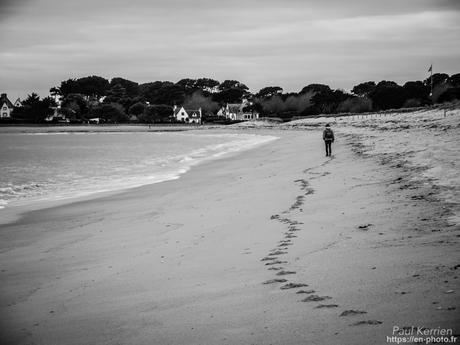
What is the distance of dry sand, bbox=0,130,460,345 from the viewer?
4.13 m

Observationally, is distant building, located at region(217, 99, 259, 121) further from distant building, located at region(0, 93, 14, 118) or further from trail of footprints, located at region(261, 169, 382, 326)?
trail of footprints, located at region(261, 169, 382, 326)

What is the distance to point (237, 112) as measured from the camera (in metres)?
141

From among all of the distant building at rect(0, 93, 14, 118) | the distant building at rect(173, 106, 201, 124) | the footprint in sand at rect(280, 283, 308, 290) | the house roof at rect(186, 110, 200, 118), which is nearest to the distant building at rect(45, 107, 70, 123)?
the distant building at rect(0, 93, 14, 118)

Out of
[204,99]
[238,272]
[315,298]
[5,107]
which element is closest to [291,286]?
[315,298]

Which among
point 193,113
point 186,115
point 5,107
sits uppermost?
point 5,107

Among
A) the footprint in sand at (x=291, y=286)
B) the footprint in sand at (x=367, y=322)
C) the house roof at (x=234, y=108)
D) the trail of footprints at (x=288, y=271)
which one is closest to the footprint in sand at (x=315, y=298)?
the trail of footprints at (x=288, y=271)

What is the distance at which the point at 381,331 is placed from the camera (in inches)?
147

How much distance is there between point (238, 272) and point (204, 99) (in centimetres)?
14328

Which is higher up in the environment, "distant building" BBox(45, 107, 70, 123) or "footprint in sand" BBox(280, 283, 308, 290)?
"distant building" BBox(45, 107, 70, 123)

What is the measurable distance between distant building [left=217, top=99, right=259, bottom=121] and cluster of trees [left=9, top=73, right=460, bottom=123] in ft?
5.18

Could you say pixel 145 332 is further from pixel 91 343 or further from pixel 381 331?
pixel 381 331

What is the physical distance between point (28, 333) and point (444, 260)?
4.32 metres

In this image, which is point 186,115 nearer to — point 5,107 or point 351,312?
point 5,107

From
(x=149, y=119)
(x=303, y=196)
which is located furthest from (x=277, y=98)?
(x=303, y=196)
